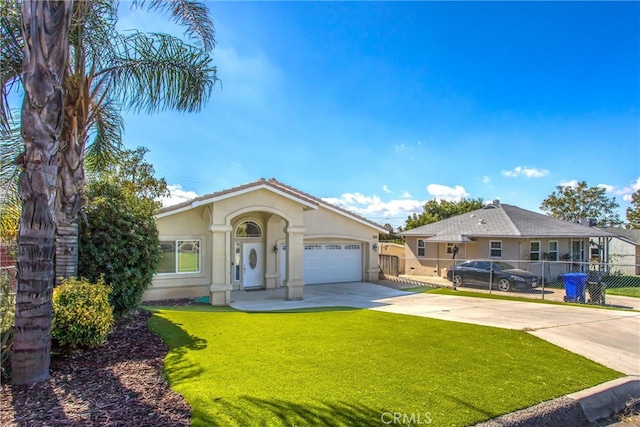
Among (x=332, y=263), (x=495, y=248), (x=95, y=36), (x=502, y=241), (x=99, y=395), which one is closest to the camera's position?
(x=99, y=395)

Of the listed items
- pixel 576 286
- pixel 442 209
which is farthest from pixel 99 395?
pixel 442 209

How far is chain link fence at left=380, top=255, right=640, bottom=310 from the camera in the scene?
1481 cm

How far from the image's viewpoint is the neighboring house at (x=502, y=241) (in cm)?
2189

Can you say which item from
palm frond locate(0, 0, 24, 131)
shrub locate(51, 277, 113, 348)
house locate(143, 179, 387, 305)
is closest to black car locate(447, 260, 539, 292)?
house locate(143, 179, 387, 305)

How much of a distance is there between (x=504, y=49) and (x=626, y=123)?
5592 mm

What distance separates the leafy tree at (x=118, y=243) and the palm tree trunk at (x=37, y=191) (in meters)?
2.97

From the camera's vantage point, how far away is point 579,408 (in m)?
4.77

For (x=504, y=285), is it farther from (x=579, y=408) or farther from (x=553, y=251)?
(x=579, y=408)

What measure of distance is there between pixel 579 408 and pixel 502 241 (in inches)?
759

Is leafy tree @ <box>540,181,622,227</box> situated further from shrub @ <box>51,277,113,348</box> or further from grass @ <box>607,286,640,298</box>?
shrub @ <box>51,277,113,348</box>

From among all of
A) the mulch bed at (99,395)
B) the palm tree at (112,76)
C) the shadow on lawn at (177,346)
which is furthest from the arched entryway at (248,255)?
the mulch bed at (99,395)

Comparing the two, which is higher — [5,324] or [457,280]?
[5,324]

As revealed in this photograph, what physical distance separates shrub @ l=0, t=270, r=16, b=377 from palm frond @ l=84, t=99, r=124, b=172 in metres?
4.11

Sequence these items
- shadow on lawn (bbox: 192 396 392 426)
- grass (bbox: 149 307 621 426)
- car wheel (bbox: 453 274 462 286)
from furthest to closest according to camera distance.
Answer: car wheel (bbox: 453 274 462 286) < grass (bbox: 149 307 621 426) < shadow on lawn (bbox: 192 396 392 426)
